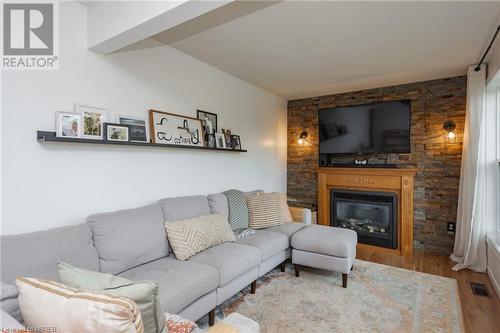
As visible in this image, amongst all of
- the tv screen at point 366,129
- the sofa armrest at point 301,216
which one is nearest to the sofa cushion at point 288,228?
the sofa armrest at point 301,216

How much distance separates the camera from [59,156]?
1.93 meters

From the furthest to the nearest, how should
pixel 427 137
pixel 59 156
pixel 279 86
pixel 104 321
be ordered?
pixel 279 86
pixel 427 137
pixel 59 156
pixel 104 321

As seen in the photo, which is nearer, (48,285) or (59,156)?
(48,285)

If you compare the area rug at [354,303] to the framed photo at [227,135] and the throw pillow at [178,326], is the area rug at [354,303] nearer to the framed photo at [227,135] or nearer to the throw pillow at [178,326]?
the throw pillow at [178,326]

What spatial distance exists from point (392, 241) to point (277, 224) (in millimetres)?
1860

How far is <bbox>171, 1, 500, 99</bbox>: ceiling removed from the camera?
6.95ft

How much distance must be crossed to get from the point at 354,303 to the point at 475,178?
216cm

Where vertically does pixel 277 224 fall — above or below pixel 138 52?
below

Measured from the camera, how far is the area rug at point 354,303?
2.13m

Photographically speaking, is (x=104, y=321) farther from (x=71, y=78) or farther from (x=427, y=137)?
(x=427, y=137)

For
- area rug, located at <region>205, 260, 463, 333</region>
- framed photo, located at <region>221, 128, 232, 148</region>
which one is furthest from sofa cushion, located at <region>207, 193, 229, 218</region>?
area rug, located at <region>205, 260, 463, 333</region>

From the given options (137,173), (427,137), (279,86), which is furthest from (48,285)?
(427,137)

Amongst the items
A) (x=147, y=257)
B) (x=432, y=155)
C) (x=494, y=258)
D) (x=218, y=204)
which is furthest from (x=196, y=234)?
(x=432, y=155)

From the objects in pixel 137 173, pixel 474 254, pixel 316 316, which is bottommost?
pixel 316 316
